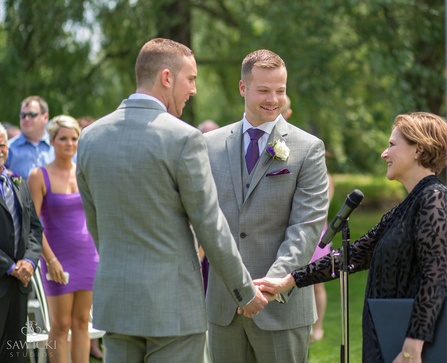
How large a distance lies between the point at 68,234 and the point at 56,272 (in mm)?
415

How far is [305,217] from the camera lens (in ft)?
15.2

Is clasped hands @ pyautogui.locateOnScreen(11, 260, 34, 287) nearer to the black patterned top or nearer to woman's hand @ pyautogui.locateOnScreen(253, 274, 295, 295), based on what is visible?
woman's hand @ pyautogui.locateOnScreen(253, 274, 295, 295)

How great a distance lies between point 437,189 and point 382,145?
13655 mm

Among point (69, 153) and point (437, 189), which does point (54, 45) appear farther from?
point (437, 189)

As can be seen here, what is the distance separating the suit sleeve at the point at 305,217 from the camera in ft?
15.1

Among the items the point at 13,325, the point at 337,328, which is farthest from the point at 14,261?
the point at 337,328

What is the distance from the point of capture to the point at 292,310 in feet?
15.4

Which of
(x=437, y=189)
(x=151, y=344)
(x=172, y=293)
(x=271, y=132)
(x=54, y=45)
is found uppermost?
(x=54, y=45)

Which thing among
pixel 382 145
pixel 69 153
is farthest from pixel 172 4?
pixel 69 153

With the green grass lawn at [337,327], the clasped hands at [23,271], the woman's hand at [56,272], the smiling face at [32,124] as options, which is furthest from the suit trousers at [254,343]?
the smiling face at [32,124]

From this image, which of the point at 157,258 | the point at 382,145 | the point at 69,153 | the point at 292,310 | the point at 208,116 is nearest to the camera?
the point at 157,258

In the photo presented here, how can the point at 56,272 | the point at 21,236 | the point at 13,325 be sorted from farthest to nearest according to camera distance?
the point at 56,272 < the point at 21,236 < the point at 13,325

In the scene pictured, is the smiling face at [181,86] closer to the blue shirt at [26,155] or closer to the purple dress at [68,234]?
the purple dress at [68,234]

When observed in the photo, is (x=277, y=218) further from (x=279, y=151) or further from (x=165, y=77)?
(x=165, y=77)
